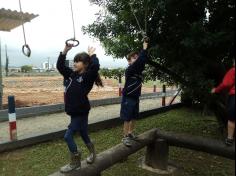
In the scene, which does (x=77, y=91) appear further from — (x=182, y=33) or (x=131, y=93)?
(x=182, y=33)

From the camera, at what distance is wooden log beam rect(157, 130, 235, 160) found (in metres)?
5.02

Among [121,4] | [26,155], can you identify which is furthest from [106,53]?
[26,155]

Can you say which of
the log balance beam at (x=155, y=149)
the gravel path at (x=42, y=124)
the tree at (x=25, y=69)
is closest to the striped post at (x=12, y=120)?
the gravel path at (x=42, y=124)

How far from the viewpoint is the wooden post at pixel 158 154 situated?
6.50 metres

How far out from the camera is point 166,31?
22.3 feet

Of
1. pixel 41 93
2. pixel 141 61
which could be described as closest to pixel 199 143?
pixel 141 61

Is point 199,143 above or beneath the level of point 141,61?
beneath

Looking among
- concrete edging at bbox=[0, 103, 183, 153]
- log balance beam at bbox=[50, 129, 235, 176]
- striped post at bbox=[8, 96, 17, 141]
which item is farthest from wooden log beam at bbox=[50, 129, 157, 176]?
striped post at bbox=[8, 96, 17, 141]

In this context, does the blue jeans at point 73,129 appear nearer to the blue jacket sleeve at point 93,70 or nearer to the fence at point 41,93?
the blue jacket sleeve at point 93,70

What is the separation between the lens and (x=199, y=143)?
5840 mm

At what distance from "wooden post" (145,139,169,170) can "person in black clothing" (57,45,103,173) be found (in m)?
2.11

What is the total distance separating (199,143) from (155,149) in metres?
0.99

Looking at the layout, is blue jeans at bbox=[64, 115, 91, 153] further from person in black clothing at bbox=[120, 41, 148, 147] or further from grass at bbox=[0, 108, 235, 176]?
grass at bbox=[0, 108, 235, 176]

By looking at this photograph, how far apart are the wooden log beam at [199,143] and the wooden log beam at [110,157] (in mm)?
300
